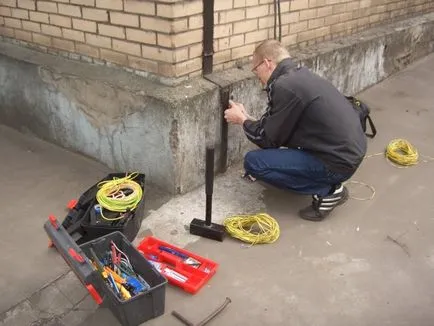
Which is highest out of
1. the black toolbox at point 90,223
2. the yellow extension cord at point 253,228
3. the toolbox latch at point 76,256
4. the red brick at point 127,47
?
the red brick at point 127,47

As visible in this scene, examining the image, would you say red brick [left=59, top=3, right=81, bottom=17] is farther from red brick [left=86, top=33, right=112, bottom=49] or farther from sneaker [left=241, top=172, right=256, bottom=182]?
sneaker [left=241, top=172, right=256, bottom=182]

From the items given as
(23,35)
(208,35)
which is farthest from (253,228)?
(23,35)

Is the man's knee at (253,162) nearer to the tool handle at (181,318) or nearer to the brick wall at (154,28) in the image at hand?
the brick wall at (154,28)

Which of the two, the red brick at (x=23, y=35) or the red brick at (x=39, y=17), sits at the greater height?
the red brick at (x=39, y=17)

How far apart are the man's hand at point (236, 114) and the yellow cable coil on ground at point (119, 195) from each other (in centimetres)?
89

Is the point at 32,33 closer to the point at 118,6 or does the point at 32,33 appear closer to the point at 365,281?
the point at 118,6

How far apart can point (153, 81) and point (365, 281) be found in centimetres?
210

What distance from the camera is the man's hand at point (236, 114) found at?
3.51 metres

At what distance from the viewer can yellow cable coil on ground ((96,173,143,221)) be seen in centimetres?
309

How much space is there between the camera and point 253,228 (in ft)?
10.8

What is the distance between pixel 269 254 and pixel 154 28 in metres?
1.82

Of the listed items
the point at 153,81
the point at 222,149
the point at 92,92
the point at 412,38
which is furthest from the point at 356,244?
the point at 412,38

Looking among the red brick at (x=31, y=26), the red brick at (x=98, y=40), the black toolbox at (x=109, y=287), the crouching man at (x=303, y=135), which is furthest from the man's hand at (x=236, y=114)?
the red brick at (x=31, y=26)

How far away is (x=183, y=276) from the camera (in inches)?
110
